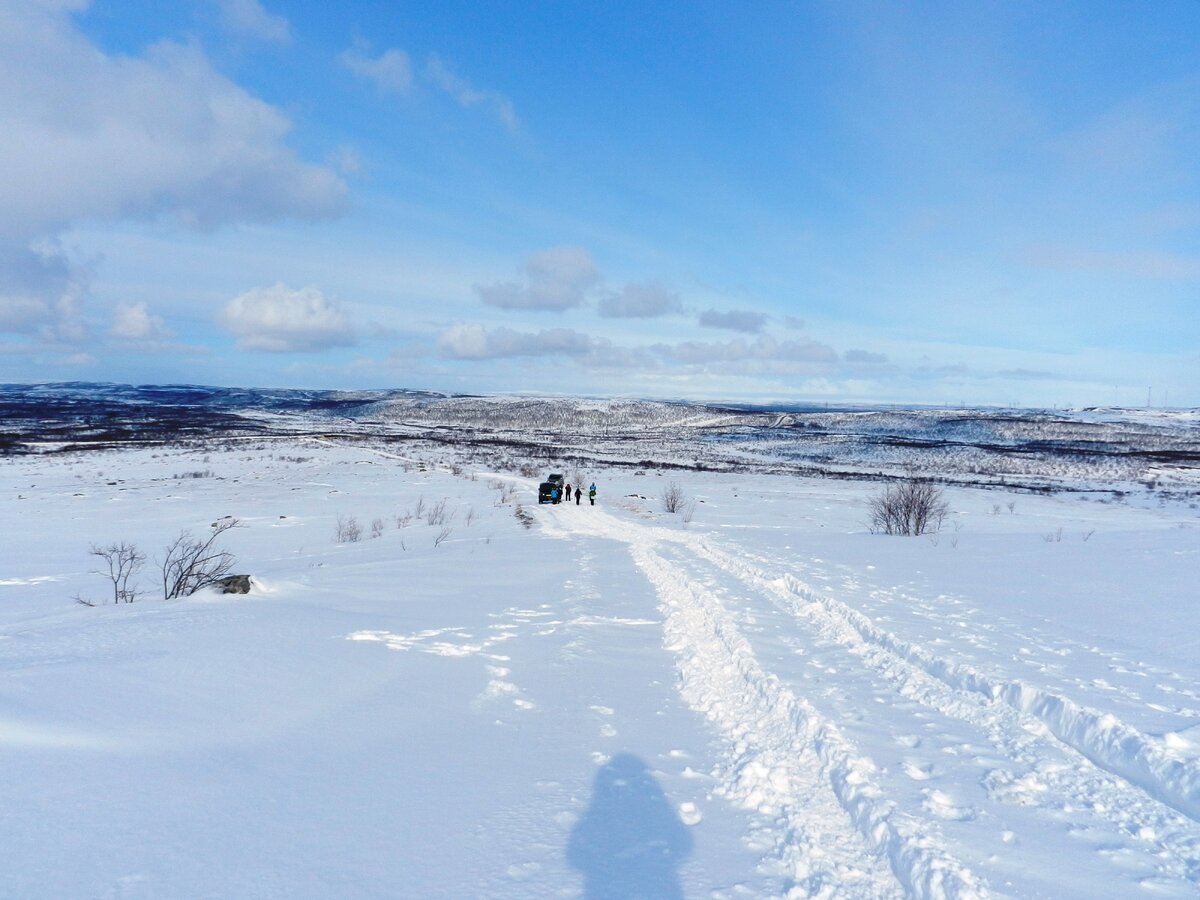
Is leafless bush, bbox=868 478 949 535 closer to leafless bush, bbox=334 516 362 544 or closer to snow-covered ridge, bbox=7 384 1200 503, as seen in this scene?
leafless bush, bbox=334 516 362 544

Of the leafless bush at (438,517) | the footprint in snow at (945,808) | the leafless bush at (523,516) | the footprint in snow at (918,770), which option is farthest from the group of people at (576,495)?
the footprint in snow at (945,808)

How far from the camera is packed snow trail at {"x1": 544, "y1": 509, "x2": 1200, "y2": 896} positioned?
Result: 10.6ft

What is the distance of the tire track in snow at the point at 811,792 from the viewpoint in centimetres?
305

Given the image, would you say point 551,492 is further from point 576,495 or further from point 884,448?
point 884,448

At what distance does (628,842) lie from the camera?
3.27m

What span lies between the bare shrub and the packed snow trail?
7.53 metres

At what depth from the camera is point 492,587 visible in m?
9.91

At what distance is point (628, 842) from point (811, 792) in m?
1.27

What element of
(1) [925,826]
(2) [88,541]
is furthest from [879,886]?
(2) [88,541]

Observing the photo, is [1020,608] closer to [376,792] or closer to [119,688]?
[376,792]

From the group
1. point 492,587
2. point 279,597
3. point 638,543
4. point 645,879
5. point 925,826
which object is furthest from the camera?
point 638,543

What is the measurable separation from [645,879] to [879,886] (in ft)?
3.65

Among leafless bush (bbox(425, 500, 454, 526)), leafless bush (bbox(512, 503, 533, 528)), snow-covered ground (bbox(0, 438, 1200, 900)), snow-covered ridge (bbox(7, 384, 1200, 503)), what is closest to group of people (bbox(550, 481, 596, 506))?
leafless bush (bbox(512, 503, 533, 528))

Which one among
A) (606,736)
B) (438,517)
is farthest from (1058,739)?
(438,517)
